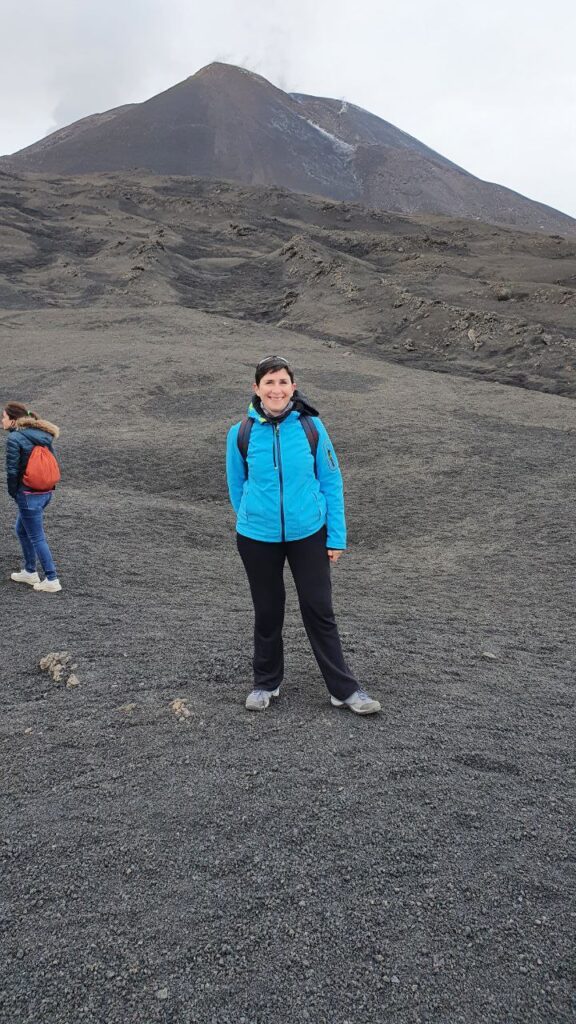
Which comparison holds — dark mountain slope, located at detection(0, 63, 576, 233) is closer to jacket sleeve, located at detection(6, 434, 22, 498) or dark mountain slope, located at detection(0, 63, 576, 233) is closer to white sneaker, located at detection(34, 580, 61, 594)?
jacket sleeve, located at detection(6, 434, 22, 498)

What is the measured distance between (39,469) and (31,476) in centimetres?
9

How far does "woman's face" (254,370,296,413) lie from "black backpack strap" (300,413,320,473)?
0.44 feet

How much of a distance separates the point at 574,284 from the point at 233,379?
60.7 feet

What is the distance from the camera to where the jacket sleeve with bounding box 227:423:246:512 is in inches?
133

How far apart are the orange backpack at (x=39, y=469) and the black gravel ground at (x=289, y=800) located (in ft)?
3.13

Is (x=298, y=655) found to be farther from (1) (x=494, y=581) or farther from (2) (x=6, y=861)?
(1) (x=494, y=581)

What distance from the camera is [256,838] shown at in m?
2.61

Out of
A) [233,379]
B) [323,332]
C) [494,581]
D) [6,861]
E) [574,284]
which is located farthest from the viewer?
[574,284]

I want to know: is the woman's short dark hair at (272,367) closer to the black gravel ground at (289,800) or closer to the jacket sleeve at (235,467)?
the jacket sleeve at (235,467)

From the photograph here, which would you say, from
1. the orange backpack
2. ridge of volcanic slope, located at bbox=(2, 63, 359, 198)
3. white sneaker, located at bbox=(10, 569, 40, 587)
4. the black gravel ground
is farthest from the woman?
ridge of volcanic slope, located at bbox=(2, 63, 359, 198)

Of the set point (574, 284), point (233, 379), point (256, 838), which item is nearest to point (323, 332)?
point (233, 379)

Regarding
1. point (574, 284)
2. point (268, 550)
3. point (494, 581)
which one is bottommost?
point (494, 581)

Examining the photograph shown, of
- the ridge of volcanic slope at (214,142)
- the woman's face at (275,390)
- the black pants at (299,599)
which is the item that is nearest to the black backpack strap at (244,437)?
the woman's face at (275,390)

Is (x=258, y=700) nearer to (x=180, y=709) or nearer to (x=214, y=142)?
(x=180, y=709)
